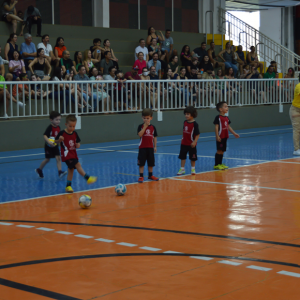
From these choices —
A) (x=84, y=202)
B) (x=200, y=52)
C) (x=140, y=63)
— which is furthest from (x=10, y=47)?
(x=84, y=202)

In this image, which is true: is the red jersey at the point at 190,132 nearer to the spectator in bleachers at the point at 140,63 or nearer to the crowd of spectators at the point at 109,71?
the crowd of spectators at the point at 109,71

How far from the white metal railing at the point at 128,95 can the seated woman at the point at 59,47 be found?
9.97 feet

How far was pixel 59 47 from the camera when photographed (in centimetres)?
1911

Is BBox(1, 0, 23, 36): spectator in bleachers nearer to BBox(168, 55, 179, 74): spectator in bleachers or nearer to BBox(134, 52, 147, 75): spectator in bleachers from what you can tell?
BBox(134, 52, 147, 75): spectator in bleachers

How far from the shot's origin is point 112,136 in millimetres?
17328

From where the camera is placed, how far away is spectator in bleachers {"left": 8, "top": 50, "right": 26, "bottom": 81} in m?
16.9

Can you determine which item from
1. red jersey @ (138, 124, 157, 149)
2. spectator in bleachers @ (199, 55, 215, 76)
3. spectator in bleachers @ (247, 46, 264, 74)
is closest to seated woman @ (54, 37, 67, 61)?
spectator in bleachers @ (199, 55, 215, 76)

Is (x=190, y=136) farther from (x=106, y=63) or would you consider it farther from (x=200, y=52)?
(x=200, y=52)

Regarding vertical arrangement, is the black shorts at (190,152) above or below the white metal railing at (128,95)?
below

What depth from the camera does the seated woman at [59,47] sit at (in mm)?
18922

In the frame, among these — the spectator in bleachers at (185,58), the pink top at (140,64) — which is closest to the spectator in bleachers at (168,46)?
the spectator in bleachers at (185,58)

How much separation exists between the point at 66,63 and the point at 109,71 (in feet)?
5.08

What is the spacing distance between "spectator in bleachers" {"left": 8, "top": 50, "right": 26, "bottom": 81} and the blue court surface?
10.7ft

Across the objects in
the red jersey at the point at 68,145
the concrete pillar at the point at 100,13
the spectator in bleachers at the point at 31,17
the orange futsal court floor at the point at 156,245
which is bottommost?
the orange futsal court floor at the point at 156,245
